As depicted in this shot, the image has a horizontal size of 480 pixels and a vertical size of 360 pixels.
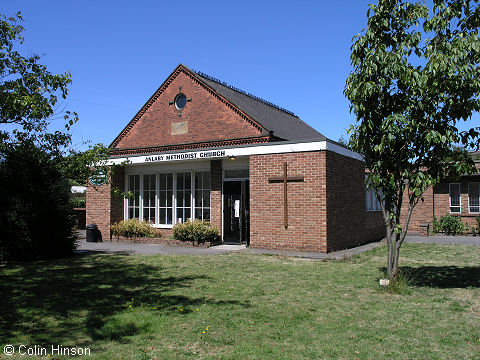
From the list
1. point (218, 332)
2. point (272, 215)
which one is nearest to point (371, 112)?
point (218, 332)

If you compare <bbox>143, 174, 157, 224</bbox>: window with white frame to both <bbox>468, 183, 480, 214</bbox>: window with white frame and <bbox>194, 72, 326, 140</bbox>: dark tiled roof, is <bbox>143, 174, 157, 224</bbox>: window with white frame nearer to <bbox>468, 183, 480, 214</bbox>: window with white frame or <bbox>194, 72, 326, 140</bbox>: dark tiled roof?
<bbox>194, 72, 326, 140</bbox>: dark tiled roof

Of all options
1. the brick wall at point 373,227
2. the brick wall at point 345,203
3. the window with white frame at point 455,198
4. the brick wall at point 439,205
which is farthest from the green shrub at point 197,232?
the window with white frame at point 455,198

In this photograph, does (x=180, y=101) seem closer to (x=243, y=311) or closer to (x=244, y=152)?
Answer: (x=244, y=152)

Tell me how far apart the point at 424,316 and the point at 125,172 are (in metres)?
15.2

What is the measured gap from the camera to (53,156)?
12.2 meters

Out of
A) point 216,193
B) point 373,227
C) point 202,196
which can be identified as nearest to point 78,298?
point 216,193

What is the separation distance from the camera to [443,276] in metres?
9.38

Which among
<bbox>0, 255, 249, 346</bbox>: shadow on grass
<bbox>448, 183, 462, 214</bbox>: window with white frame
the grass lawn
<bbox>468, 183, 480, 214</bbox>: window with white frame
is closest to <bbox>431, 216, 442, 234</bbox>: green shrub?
<bbox>448, 183, 462, 214</bbox>: window with white frame

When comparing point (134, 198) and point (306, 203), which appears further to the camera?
point (134, 198)

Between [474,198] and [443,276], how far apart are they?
1419 cm

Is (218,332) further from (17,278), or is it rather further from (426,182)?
(17,278)

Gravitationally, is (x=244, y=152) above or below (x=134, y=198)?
above

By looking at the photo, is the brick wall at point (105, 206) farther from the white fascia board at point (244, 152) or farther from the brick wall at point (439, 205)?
the brick wall at point (439, 205)

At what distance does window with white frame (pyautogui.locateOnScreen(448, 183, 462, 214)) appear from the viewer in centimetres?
2186
